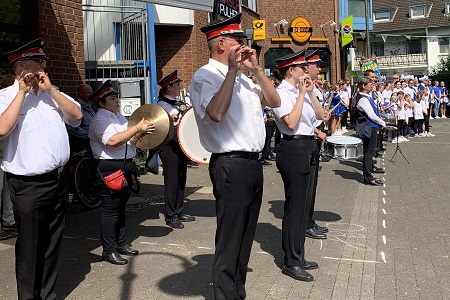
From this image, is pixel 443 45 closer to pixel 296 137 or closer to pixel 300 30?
pixel 300 30

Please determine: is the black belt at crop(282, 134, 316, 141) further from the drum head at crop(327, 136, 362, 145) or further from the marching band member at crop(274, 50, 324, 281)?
the drum head at crop(327, 136, 362, 145)

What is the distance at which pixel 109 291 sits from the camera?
15.4 ft

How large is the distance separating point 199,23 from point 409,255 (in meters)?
9.85

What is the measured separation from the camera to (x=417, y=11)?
57.2 meters

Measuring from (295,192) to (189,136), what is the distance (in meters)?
1.70

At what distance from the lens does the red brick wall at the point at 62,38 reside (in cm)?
699

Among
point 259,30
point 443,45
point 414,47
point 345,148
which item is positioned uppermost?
point 414,47

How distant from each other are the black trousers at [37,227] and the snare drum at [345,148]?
6159 mm

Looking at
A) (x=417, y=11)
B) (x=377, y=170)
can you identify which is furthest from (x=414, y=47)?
(x=377, y=170)

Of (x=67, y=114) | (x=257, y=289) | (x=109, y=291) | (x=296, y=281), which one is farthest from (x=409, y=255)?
(x=67, y=114)

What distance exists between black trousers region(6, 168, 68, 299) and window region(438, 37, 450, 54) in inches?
2134

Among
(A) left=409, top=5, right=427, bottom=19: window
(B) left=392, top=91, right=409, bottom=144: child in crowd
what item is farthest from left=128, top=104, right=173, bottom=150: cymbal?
(A) left=409, top=5, right=427, bottom=19: window

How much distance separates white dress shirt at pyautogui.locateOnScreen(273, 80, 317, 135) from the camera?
5.03 metres

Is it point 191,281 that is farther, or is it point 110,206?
point 110,206
